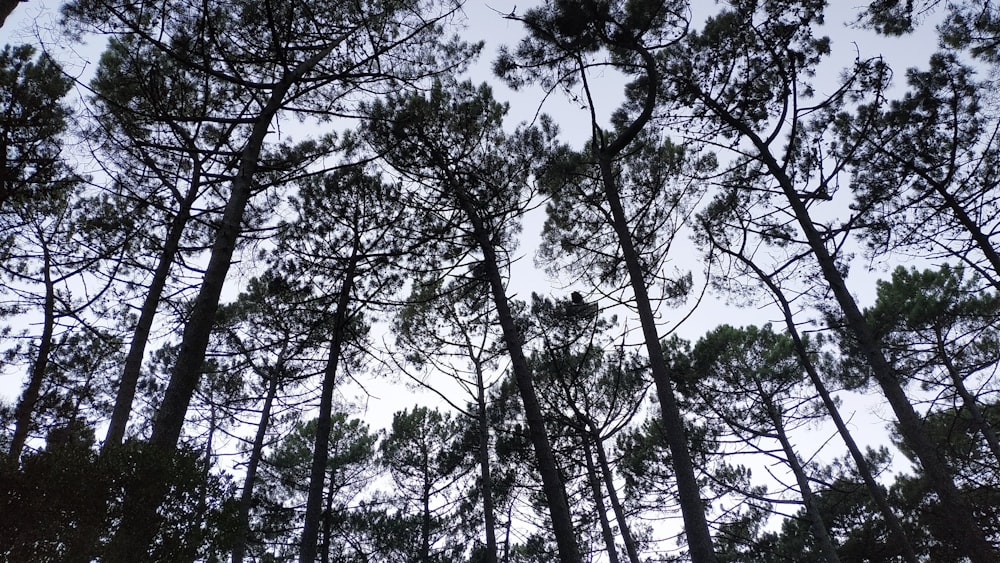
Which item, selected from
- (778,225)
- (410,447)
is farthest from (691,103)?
(410,447)

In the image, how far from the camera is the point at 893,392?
5.85 meters

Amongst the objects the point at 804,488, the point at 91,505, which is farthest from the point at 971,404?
the point at 91,505

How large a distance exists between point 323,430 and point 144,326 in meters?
3.19

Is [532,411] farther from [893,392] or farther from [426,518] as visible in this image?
[426,518]

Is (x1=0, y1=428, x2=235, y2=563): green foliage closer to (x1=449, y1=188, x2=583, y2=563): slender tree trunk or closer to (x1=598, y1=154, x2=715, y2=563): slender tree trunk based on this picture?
(x1=449, y1=188, x2=583, y2=563): slender tree trunk

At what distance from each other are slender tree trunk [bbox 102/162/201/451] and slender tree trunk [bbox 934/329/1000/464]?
14.1 metres

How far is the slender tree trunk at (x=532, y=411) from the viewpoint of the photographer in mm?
5164

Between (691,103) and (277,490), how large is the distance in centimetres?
1616

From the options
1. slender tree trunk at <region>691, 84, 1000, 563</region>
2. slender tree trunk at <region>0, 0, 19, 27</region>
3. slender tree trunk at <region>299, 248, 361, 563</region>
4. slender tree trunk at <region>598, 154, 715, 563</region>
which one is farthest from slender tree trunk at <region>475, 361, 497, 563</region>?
slender tree trunk at <region>0, 0, 19, 27</region>

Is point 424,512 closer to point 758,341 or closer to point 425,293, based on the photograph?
point 425,293

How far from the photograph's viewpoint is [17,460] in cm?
367

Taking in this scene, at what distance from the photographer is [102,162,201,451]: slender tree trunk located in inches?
255

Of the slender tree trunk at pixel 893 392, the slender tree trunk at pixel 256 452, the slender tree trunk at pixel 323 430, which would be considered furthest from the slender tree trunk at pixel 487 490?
the slender tree trunk at pixel 893 392

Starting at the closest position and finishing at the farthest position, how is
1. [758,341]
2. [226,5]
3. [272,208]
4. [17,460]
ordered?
[17,460]
[226,5]
[272,208]
[758,341]
